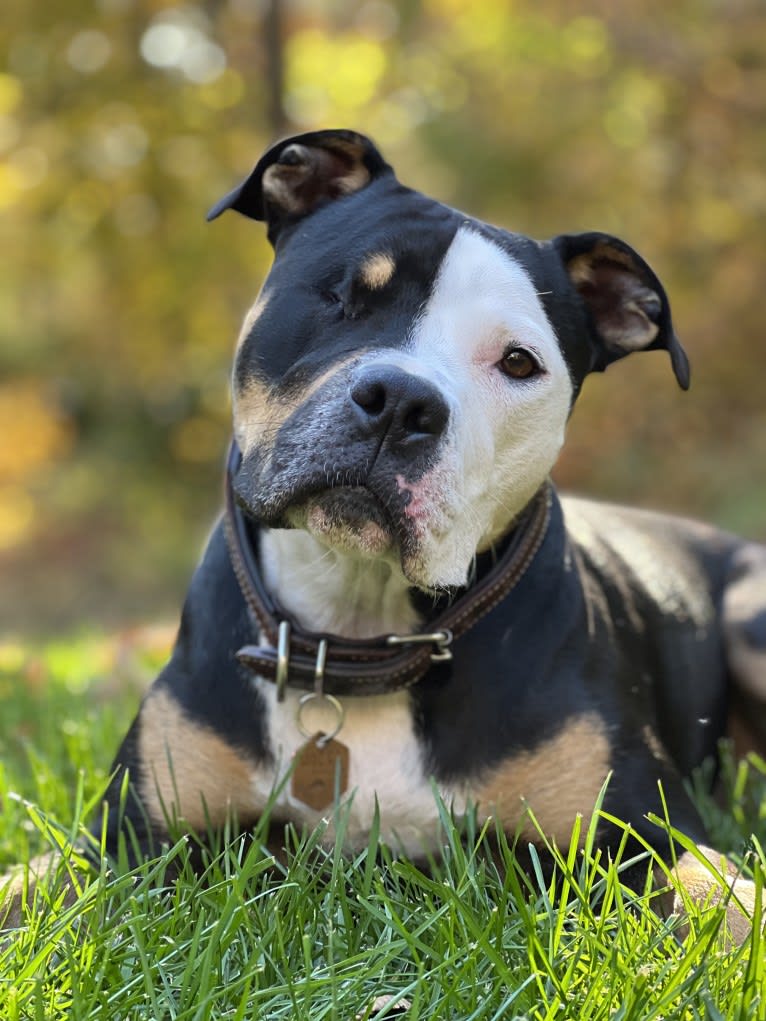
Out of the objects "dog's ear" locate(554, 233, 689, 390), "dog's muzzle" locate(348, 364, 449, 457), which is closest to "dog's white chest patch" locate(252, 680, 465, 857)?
"dog's muzzle" locate(348, 364, 449, 457)

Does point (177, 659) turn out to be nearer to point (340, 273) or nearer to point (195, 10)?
point (340, 273)

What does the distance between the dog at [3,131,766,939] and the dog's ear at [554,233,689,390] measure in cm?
1

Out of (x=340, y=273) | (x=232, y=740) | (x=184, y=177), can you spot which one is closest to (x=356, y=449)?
(x=340, y=273)

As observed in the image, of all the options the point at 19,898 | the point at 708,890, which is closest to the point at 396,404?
the point at 708,890

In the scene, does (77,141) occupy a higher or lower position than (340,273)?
higher

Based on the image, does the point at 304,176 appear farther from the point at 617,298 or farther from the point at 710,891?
the point at 710,891

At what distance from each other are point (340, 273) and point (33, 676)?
10.6 feet

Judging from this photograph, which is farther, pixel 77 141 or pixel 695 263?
pixel 695 263

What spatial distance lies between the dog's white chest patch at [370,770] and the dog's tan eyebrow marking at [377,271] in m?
0.96

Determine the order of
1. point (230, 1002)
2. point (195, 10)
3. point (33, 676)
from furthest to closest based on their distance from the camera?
point (195, 10)
point (33, 676)
point (230, 1002)

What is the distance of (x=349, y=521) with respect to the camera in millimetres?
2566

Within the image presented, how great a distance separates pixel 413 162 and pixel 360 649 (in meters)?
13.8

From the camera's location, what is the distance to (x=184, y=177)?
42.8 ft

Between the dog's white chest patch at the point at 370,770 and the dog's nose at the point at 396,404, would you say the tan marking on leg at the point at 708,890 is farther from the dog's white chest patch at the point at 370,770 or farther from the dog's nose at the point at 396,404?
the dog's nose at the point at 396,404
